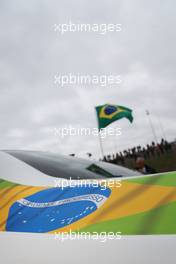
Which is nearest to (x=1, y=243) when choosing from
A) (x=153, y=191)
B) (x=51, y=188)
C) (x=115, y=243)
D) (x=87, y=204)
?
(x=51, y=188)

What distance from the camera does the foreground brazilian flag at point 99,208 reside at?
136 centimetres

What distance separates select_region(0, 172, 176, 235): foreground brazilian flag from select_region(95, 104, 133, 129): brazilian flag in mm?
7958

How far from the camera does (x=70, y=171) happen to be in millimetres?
2166

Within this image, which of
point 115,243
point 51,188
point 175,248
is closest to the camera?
point 175,248

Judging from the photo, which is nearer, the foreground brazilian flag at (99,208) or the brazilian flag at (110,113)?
the foreground brazilian flag at (99,208)

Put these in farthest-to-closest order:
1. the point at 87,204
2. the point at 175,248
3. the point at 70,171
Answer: the point at 70,171
the point at 87,204
the point at 175,248

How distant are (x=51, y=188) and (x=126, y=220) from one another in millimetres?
535

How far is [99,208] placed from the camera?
1.53 m

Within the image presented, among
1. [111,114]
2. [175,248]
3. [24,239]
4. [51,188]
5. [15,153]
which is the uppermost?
[111,114]

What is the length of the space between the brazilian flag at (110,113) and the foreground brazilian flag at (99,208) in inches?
313

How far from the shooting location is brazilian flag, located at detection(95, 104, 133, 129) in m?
9.93

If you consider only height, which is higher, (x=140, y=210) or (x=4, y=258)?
(x=140, y=210)

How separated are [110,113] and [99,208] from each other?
8.66 m

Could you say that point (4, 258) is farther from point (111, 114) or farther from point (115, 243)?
point (111, 114)
